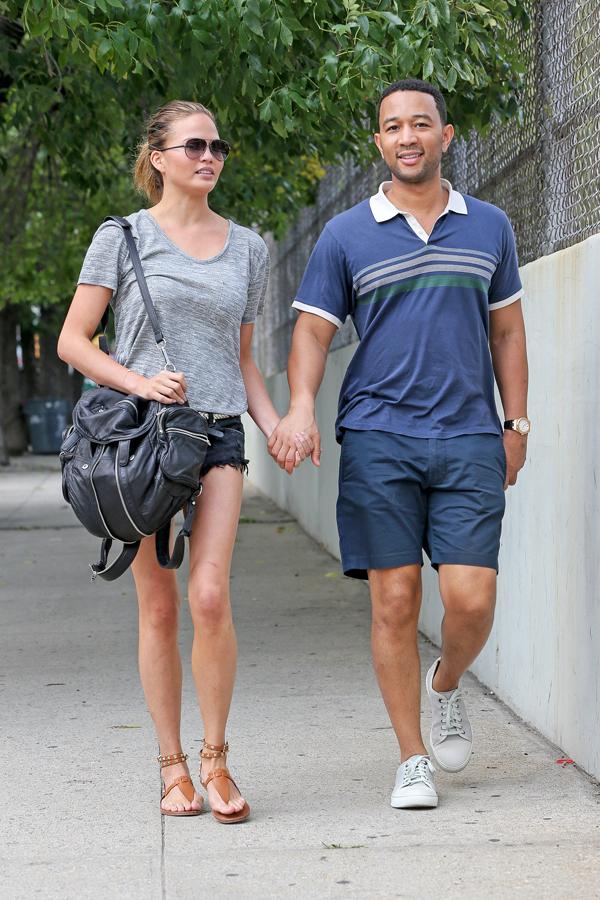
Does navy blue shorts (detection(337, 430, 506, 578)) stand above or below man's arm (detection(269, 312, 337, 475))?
below

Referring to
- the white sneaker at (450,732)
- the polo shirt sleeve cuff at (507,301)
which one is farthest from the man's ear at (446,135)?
the white sneaker at (450,732)

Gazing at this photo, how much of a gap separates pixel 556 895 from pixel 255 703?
8.31 ft

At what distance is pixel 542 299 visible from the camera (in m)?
5.38

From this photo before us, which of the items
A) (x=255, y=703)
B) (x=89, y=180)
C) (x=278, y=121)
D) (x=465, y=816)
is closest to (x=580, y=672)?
(x=465, y=816)

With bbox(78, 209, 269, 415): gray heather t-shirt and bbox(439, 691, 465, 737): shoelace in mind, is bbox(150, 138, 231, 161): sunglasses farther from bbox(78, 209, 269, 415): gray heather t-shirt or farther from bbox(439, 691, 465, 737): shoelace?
bbox(439, 691, 465, 737): shoelace

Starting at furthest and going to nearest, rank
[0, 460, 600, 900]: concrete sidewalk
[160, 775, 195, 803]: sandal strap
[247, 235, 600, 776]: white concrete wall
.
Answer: [247, 235, 600, 776]: white concrete wall, [160, 775, 195, 803]: sandal strap, [0, 460, 600, 900]: concrete sidewalk

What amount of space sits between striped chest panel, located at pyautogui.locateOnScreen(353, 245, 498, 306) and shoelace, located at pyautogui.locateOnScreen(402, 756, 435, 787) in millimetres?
1375

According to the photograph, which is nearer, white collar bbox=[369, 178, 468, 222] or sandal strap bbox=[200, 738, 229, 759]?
sandal strap bbox=[200, 738, 229, 759]

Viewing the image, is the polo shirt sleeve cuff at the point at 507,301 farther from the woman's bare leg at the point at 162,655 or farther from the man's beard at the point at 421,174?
the woman's bare leg at the point at 162,655

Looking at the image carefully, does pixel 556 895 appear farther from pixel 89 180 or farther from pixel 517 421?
pixel 89 180

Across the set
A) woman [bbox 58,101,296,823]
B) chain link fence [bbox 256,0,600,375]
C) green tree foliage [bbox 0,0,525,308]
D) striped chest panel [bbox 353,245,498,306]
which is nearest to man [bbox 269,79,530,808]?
striped chest panel [bbox 353,245,498,306]

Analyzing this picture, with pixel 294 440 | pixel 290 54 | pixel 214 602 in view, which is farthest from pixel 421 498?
pixel 290 54

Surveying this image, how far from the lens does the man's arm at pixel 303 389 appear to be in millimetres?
4281

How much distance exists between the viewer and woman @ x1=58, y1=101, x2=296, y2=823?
4184mm
